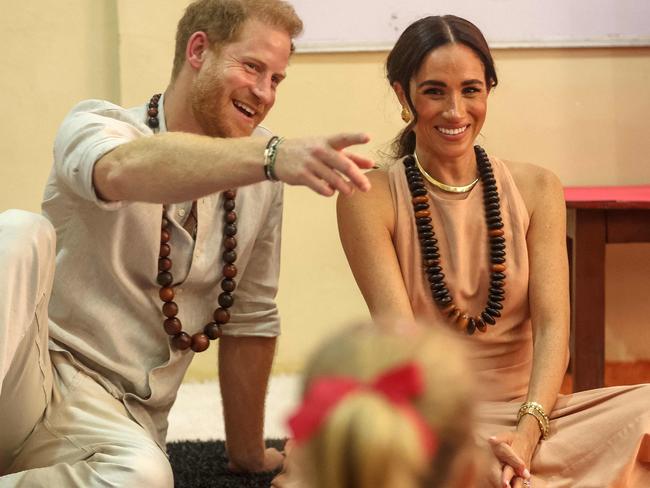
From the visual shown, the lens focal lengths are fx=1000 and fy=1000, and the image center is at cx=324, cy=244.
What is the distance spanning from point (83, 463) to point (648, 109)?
8.09ft

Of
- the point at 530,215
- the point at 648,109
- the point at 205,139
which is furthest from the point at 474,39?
the point at 648,109

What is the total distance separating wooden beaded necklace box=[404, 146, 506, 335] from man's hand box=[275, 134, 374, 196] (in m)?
0.76

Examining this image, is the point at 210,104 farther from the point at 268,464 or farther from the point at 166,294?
the point at 268,464

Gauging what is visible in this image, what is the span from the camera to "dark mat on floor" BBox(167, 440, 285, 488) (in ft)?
8.08

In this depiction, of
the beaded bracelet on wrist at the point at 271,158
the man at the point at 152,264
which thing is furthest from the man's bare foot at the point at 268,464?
the beaded bracelet on wrist at the point at 271,158

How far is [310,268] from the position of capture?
362 cm

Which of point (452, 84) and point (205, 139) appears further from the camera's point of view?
point (452, 84)

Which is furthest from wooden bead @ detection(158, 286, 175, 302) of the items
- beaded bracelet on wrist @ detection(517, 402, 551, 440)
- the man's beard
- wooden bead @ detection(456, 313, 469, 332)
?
beaded bracelet on wrist @ detection(517, 402, 551, 440)

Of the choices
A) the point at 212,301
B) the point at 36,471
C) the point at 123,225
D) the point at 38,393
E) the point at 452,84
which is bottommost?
the point at 36,471

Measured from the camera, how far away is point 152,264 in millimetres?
2072

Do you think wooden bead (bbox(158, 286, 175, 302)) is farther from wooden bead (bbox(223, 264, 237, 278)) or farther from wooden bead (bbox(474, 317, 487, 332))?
wooden bead (bbox(474, 317, 487, 332))

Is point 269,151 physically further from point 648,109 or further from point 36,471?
point 648,109

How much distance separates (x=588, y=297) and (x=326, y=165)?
60.8 inches

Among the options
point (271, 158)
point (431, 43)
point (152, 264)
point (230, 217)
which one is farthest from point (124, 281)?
point (431, 43)
